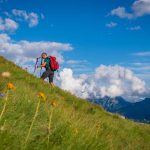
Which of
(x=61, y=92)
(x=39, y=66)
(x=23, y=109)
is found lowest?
(x=23, y=109)

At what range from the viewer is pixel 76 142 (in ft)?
23.7

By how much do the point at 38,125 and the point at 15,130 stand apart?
1.09m

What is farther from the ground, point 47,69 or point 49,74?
point 47,69

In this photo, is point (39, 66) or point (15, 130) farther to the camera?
point (39, 66)

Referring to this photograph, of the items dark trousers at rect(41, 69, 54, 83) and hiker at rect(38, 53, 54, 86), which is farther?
dark trousers at rect(41, 69, 54, 83)

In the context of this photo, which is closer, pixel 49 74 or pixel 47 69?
pixel 47 69

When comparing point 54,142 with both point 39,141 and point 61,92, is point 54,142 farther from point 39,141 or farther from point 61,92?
point 61,92

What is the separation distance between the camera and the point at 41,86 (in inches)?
786

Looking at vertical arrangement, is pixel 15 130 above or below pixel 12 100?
below

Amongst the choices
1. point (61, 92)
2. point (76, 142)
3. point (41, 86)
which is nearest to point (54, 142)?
point (76, 142)

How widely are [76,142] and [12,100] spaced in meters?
1.93

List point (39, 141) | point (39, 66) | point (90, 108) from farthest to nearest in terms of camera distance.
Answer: point (39, 66) < point (90, 108) < point (39, 141)

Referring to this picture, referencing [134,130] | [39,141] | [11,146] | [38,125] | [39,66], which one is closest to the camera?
[11,146]

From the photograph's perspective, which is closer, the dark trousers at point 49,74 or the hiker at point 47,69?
the hiker at point 47,69
